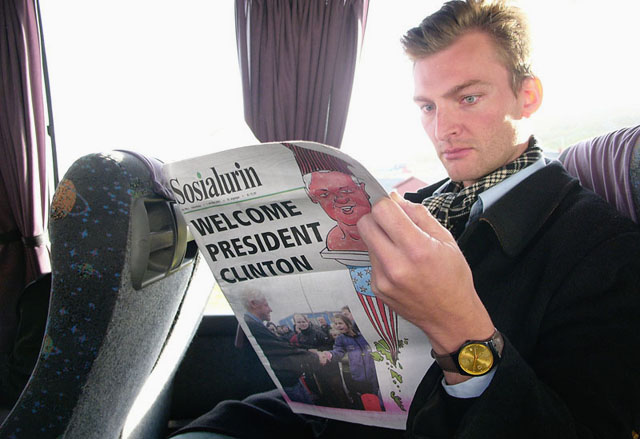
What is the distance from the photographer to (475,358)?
24.9 inches

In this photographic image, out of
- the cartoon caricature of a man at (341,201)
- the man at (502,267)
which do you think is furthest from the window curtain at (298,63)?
the cartoon caricature of a man at (341,201)

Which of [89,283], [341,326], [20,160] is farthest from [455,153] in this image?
[20,160]

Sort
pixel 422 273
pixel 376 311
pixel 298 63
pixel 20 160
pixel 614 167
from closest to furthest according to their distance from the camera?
pixel 422 273, pixel 376 311, pixel 614 167, pixel 298 63, pixel 20 160

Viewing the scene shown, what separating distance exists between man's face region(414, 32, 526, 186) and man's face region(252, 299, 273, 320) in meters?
0.80

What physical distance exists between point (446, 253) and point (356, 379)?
0.49m

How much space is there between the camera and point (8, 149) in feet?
7.78

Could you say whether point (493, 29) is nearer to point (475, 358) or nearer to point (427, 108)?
point (427, 108)

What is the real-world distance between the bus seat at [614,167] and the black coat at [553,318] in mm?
84

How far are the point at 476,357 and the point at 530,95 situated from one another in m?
1.02

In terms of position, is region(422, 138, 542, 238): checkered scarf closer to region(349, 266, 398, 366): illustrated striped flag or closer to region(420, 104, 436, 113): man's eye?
region(420, 104, 436, 113): man's eye

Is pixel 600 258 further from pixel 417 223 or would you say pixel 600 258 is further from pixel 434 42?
pixel 434 42

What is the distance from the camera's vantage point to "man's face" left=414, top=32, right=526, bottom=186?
1.22 m

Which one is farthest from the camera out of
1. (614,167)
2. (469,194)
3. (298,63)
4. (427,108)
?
(298,63)

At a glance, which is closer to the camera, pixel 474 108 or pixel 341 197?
pixel 341 197
